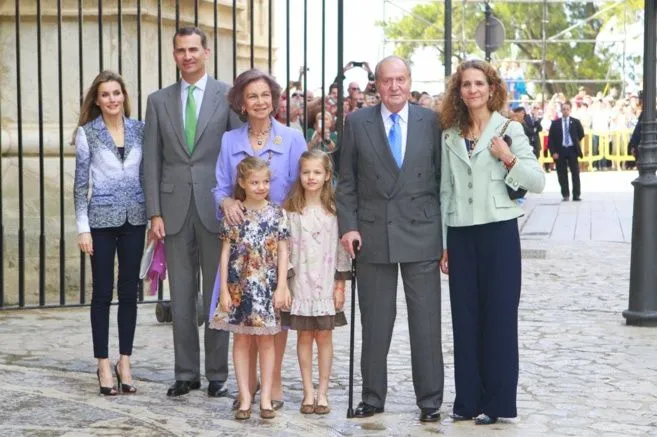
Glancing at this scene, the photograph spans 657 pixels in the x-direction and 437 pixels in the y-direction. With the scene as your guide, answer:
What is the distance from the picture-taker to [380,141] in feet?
25.1

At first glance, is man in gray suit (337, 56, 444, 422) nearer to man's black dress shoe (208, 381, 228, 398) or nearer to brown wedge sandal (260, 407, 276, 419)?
brown wedge sandal (260, 407, 276, 419)

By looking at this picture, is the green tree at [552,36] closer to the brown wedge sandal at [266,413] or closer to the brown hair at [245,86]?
the brown hair at [245,86]

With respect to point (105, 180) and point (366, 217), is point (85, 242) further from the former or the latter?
point (366, 217)

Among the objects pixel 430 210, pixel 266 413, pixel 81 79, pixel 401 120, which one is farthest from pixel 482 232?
pixel 81 79

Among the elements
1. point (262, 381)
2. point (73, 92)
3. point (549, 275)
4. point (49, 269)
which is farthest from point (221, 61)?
point (262, 381)

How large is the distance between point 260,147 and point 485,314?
143 centimetres

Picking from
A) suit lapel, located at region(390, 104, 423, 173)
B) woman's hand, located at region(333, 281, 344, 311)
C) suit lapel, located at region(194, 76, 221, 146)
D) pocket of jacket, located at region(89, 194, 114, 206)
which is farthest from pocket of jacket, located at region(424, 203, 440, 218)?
pocket of jacket, located at region(89, 194, 114, 206)

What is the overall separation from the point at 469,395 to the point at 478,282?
1.82 ft

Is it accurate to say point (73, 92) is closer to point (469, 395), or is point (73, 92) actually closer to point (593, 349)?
point (593, 349)

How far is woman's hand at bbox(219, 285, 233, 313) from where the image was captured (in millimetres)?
7648

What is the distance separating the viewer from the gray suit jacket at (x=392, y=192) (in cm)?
760

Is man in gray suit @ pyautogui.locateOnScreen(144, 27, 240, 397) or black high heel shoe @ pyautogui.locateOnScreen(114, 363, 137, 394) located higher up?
man in gray suit @ pyautogui.locateOnScreen(144, 27, 240, 397)

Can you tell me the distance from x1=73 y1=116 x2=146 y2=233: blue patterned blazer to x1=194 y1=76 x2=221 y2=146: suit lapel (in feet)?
1.23

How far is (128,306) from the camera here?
8.45 m
